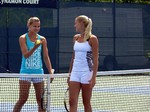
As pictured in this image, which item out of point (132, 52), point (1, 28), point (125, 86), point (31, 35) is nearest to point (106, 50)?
point (132, 52)

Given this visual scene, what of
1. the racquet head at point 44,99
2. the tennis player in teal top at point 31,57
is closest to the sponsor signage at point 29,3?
the tennis player in teal top at point 31,57

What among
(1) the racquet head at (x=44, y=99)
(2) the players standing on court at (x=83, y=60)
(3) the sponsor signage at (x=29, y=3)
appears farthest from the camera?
(3) the sponsor signage at (x=29, y=3)

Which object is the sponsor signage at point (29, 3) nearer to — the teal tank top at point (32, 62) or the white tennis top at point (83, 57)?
the teal tank top at point (32, 62)

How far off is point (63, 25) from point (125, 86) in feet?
38.9

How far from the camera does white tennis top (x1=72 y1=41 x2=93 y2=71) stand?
704cm

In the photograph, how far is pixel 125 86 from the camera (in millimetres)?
10242

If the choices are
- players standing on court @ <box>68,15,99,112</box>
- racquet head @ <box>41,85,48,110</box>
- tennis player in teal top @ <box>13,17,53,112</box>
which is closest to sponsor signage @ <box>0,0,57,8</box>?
tennis player in teal top @ <box>13,17,53,112</box>

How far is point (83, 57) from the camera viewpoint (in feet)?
23.2

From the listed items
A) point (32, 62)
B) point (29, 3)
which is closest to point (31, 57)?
point (32, 62)

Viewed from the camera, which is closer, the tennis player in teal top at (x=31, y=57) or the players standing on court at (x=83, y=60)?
the players standing on court at (x=83, y=60)

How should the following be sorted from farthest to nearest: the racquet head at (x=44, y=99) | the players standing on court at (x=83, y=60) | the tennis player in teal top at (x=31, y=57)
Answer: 1. the racquet head at (x=44, y=99)
2. the tennis player in teal top at (x=31, y=57)
3. the players standing on court at (x=83, y=60)

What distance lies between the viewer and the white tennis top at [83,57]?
7.04 m

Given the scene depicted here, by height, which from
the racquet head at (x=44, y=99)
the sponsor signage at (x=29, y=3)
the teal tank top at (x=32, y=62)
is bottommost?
the racquet head at (x=44, y=99)

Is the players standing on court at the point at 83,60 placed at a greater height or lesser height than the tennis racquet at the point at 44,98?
greater
